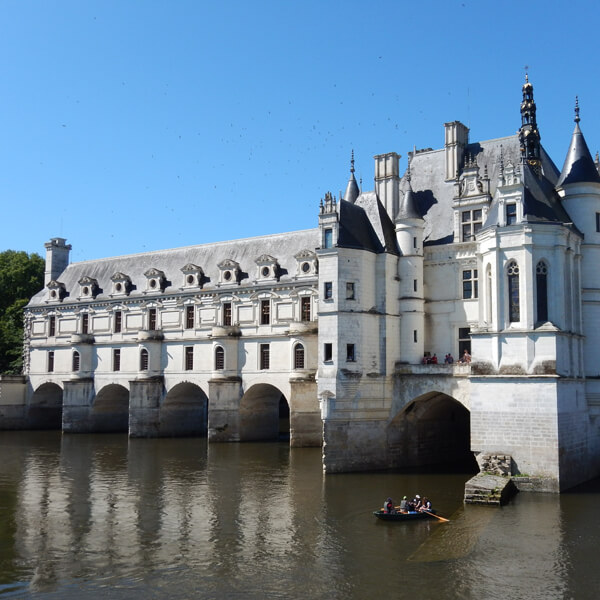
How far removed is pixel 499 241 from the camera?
96.7 ft

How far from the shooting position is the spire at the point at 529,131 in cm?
3400

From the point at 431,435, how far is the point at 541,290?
10.8 m

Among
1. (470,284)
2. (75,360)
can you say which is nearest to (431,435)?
(470,284)

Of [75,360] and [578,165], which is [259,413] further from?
[578,165]

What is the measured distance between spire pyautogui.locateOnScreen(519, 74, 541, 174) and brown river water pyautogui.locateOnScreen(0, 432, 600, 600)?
1579 centimetres

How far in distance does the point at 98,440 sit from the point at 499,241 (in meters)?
32.3

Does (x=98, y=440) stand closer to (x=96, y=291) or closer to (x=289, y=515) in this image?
(x=96, y=291)

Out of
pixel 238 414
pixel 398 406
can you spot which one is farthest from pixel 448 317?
pixel 238 414

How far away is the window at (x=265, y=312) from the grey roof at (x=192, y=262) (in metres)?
1.97

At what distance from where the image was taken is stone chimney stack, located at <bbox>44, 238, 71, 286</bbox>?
2405 inches

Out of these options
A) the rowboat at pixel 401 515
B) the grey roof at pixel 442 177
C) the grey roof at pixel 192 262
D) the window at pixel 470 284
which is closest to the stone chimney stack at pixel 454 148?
the grey roof at pixel 442 177

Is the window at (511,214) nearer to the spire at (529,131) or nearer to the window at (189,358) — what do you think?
the spire at (529,131)

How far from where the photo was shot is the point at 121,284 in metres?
54.0

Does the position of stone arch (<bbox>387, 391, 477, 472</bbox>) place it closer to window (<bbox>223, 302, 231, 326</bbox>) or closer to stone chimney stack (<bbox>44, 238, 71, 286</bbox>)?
window (<bbox>223, 302, 231, 326</bbox>)
